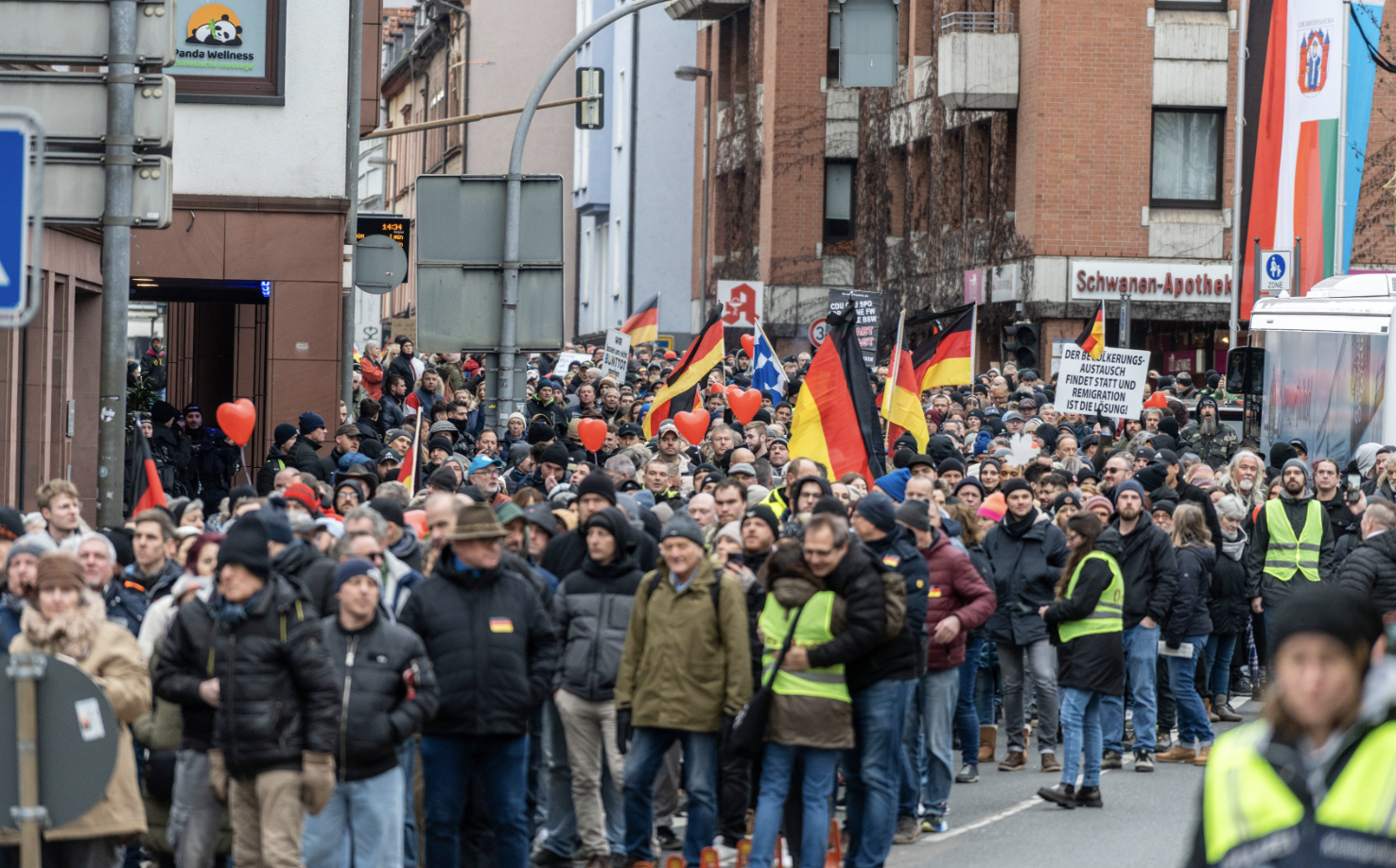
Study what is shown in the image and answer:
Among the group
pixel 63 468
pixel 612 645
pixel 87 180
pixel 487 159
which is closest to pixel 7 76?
pixel 87 180

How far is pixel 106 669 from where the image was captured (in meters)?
7.47

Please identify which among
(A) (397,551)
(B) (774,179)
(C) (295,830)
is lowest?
(C) (295,830)

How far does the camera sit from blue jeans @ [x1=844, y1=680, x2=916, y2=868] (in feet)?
31.4

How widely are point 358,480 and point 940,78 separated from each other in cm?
2796

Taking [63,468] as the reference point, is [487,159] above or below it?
above

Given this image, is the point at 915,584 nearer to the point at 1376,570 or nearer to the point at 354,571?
the point at 354,571

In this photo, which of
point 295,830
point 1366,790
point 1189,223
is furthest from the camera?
point 1189,223

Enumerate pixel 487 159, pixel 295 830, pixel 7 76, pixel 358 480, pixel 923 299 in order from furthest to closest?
1. pixel 487 159
2. pixel 923 299
3. pixel 358 480
4. pixel 7 76
5. pixel 295 830

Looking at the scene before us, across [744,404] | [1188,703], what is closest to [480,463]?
[1188,703]

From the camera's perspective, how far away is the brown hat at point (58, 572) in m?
7.27

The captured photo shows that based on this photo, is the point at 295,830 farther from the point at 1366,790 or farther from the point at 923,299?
the point at 923,299

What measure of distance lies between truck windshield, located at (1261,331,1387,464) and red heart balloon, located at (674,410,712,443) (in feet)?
21.7

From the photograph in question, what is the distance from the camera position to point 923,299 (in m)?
44.0

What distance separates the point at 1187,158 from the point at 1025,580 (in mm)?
27099
